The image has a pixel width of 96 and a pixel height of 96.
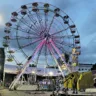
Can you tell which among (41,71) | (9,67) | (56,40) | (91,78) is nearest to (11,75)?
(9,67)

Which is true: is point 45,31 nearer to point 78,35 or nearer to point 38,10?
point 38,10

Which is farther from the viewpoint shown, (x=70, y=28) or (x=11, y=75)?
(x=11, y=75)

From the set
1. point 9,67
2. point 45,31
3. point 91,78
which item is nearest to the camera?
point 91,78

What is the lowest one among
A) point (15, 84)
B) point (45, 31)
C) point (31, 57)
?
point (15, 84)

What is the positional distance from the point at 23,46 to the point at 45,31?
529 centimetres

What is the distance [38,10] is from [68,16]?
275 inches

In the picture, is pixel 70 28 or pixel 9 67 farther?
pixel 9 67

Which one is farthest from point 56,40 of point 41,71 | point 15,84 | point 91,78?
point 41,71

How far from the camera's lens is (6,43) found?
59281 mm

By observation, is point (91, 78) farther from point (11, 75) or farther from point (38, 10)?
point (11, 75)

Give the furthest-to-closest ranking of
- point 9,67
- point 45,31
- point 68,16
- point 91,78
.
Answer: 1. point 9,67
2. point 68,16
3. point 45,31
4. point 91,78

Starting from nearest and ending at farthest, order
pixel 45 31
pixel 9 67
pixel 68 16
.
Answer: pixel 45 31, pixel 68 16, pixel 9 67

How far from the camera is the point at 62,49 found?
59.4m

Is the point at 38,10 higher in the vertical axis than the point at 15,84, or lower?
higher
